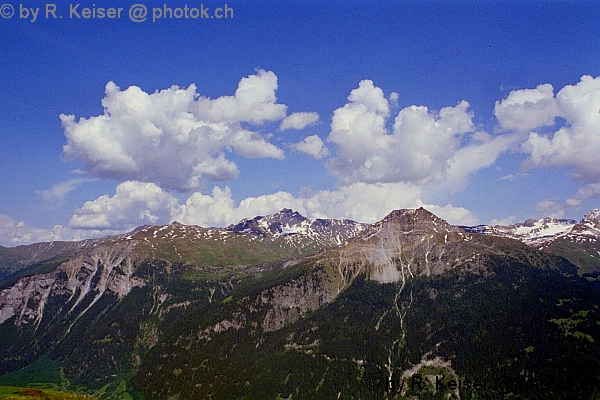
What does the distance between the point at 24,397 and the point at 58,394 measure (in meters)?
18.0

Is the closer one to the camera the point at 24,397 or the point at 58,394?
the point at 24,397

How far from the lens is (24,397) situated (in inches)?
6201

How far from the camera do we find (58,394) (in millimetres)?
174125
